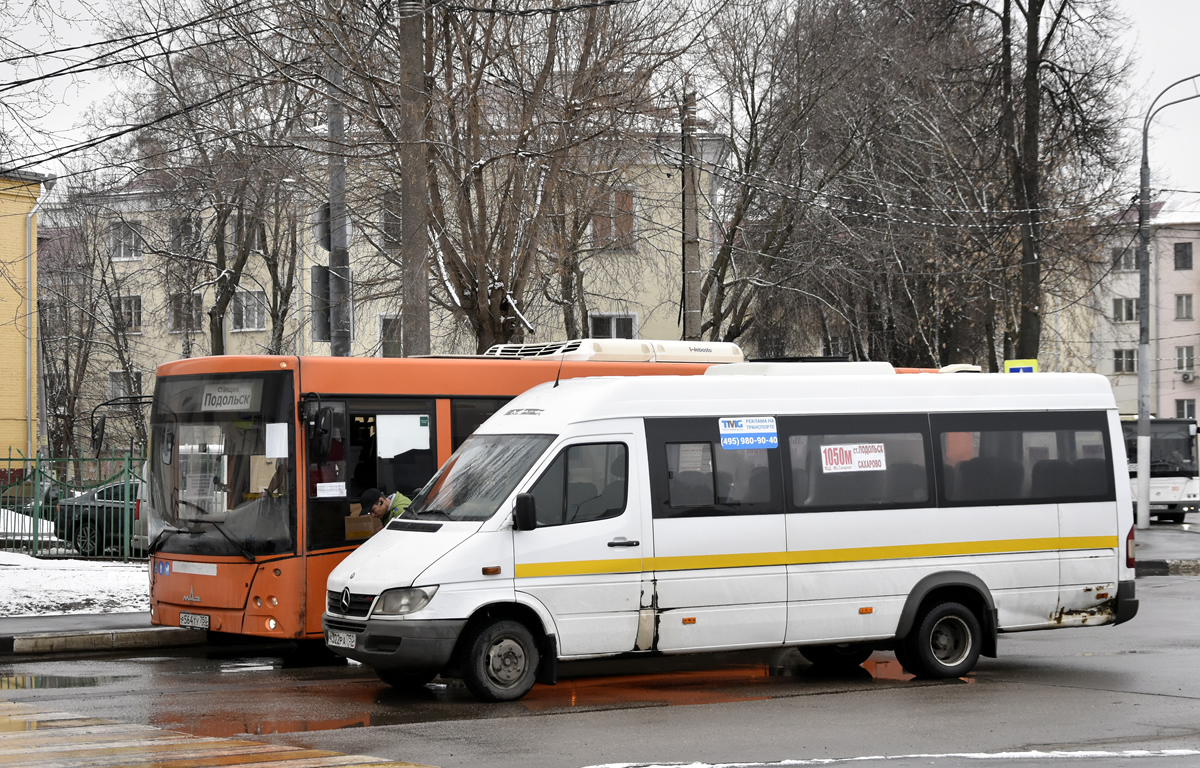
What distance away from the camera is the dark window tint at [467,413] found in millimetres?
13055

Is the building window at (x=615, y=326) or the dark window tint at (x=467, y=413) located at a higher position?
the building window at (x=615, y=326)

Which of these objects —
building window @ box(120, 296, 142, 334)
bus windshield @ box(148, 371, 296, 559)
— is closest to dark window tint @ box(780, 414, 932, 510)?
bus windshield @ box(148, 371, 296, 559)

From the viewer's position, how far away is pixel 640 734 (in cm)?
866

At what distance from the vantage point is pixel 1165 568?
2314 centimetres

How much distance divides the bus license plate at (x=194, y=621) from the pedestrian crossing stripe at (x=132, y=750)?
3041 millimetres

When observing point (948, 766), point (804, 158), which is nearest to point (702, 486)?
point (948, 766)

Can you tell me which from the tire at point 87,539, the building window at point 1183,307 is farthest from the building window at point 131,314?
the building window at point 1183,307

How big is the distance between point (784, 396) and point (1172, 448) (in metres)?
32.8

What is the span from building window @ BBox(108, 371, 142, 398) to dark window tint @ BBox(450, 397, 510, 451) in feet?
109

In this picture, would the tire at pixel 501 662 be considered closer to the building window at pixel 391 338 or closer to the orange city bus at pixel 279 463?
the orange city bus at pixel 279 463

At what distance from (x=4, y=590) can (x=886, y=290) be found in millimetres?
22152

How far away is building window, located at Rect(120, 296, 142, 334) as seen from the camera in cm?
4703

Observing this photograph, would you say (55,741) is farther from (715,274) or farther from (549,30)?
(715,274)

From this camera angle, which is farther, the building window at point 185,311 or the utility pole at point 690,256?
the building window at point 185,311
